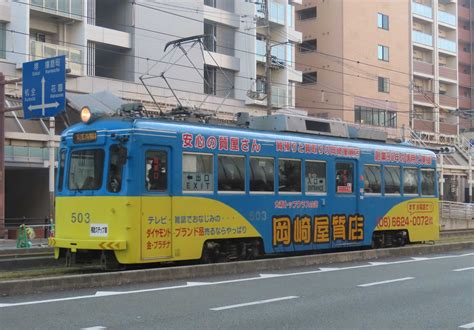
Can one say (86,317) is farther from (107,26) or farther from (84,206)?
(107,26)

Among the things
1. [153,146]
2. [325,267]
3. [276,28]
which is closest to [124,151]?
[153,146]

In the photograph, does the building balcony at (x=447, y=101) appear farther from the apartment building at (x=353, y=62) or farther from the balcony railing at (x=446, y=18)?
the apartment building at (x=353, y=62)

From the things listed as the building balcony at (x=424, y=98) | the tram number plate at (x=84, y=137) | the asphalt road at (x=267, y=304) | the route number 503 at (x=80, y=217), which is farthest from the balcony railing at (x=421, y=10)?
the route number 503 at (x=80, y=217)

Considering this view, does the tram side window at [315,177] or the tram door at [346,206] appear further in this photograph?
the tram door at [346,206]

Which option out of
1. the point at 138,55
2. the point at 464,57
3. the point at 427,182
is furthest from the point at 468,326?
the point at 464,57

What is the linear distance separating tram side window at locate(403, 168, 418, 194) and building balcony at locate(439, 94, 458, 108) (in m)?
45.7

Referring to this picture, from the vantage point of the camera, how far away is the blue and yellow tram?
1190cm

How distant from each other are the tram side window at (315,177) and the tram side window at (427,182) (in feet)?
14.8

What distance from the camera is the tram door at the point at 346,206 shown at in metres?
16.0

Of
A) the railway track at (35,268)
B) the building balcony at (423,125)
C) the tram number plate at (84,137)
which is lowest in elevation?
the railway track at (35,268)

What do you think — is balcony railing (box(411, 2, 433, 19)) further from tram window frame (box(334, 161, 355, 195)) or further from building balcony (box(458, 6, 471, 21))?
tram window frame (box(334, 161, 355, 195))

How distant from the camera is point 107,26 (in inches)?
1367

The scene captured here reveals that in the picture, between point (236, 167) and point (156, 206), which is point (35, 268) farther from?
point (236, 167)

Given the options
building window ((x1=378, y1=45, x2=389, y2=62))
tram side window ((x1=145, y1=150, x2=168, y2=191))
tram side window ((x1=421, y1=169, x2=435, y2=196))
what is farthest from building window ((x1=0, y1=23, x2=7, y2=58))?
building window ((x1=378, y1=45, x2=389, y2=62))
